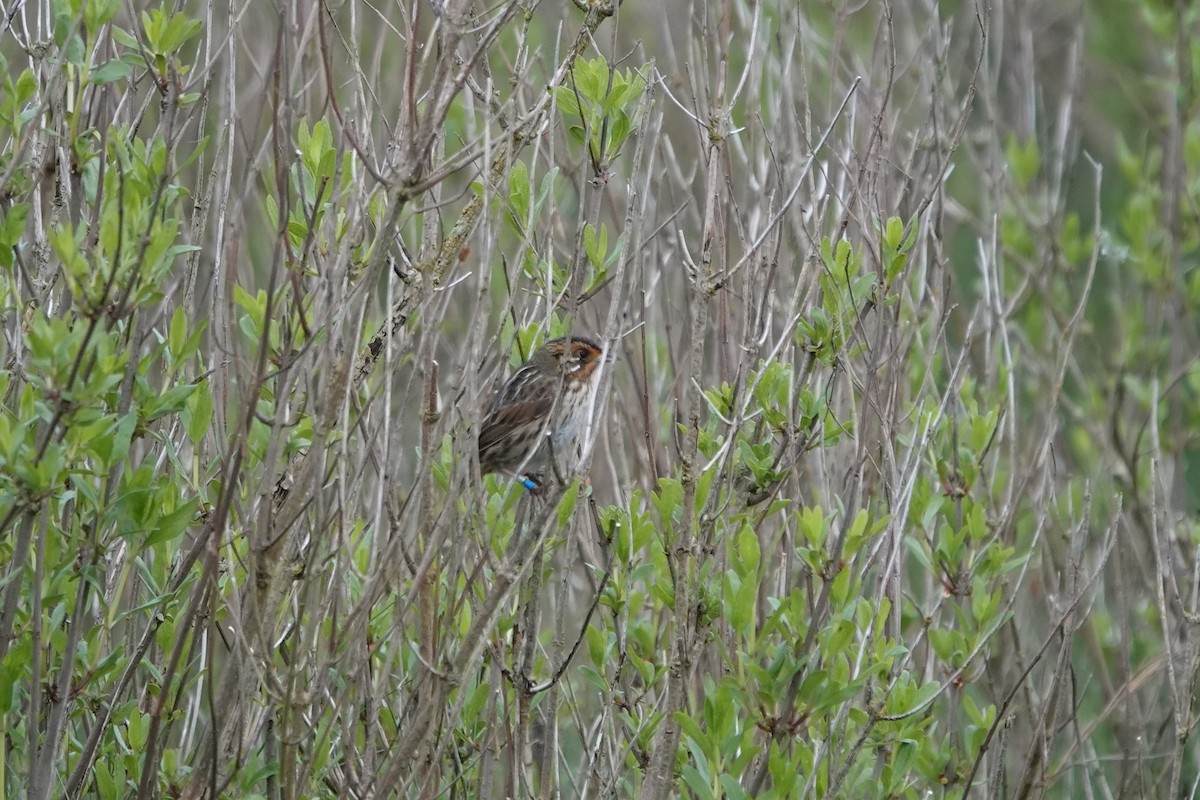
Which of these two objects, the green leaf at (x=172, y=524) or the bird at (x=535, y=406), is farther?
the bird at (x=535, y=406)

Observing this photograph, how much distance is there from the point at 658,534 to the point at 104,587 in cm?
130

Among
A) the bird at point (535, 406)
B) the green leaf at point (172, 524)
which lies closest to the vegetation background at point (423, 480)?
the green leaf at point (172, 524)

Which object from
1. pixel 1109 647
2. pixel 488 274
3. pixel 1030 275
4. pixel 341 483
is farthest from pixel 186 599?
pixel 1109 647

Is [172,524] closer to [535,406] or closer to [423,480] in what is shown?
[423,480]

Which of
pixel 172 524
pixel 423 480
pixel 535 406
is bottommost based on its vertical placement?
pixel 172 524

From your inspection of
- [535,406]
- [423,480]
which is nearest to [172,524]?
[423,480]

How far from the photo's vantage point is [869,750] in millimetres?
3311

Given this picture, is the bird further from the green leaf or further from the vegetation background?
the green leaf

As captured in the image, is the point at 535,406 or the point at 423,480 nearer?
the point at 423,480

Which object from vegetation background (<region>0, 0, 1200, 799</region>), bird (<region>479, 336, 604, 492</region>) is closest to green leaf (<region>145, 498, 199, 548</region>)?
vegetation background (<region>0, 0, 1200, 799</region>)

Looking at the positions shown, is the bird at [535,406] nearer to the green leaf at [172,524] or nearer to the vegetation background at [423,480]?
the vegetation background at [423,480]

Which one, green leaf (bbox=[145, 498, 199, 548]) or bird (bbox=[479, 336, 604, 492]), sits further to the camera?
bird (bbox=[479, 336, 604, 492])

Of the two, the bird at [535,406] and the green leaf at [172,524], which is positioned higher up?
the bird at [535,406]

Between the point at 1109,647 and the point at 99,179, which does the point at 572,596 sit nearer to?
the point at 1109,647
